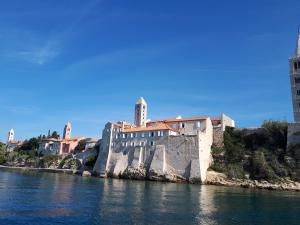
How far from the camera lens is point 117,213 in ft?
71.9

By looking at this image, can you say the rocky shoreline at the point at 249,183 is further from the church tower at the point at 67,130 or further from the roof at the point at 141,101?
the church tower at the point at 67,130

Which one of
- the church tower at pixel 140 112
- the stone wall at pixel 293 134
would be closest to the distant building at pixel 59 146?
the church tower at pixel 140 112

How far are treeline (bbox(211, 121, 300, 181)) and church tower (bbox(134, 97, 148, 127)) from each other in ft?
96.5

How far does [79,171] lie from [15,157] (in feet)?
112

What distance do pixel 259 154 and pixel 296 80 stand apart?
67.6 feet

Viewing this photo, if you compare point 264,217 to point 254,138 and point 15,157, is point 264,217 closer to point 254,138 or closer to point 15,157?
point 254,138

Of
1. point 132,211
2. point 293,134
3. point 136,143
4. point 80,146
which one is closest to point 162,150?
point 136,143

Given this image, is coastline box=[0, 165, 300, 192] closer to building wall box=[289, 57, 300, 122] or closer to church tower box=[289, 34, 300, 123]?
church tower box=[289, 34, 300, 123]

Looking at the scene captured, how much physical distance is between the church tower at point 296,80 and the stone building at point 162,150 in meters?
13.1

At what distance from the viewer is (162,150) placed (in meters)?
57.9

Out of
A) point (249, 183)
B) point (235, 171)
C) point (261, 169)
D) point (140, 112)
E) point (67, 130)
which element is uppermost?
point (140, 112)

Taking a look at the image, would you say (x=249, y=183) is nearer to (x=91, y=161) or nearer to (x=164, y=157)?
(x=164, y=157)

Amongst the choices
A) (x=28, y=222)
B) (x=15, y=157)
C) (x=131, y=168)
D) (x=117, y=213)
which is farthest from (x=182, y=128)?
(x=15, y=157)

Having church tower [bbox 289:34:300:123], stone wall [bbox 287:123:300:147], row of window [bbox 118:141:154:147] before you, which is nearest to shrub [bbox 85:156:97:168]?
row of window [bbox 118:141:154:147]
